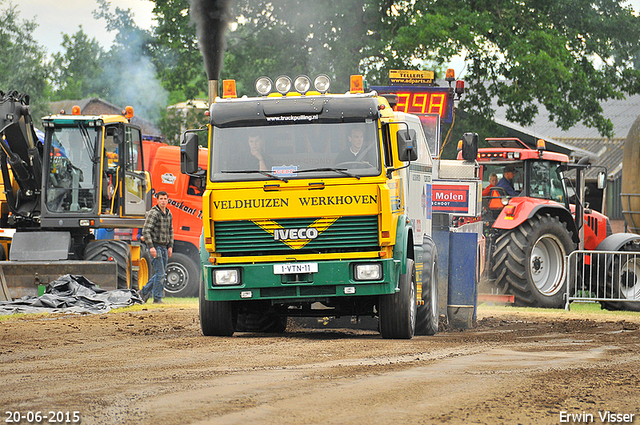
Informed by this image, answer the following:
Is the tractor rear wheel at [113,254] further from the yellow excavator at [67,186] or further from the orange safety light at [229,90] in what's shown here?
the orange safety light at [229,90]

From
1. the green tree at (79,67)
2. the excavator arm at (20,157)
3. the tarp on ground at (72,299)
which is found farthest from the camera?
the green tree at (79,67)

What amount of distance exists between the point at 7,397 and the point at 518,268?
503 inches

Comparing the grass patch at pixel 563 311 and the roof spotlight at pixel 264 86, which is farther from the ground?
the roof spotlight at pixel 264 86

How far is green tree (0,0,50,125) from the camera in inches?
1895

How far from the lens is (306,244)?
1054 centimetres

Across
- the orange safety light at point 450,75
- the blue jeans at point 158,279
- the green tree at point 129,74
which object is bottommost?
the blue jeans at point 158,279

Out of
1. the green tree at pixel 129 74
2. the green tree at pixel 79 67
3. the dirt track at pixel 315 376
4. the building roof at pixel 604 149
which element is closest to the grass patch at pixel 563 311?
the dirt track at pixel 315 376

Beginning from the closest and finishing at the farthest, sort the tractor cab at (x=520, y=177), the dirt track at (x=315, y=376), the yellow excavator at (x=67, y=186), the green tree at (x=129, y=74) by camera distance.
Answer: the dirt track at (x=315, y=376) < the yellow excavator at (x=67, y=186) < the tractor cab at (x=520, y=177) < the green tree at (x=129, y=74)

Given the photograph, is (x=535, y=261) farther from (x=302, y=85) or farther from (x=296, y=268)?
(x=296, y=268)

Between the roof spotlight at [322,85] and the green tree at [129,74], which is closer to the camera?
the roof spotlight at [322,85]

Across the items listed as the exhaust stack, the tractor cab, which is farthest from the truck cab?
the tractor cab

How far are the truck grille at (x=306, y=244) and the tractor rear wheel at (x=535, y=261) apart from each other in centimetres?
813

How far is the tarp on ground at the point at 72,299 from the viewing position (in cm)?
1531

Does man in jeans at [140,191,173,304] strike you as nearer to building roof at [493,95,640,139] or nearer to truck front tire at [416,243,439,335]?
truck front tire at [416,243,439,335]
